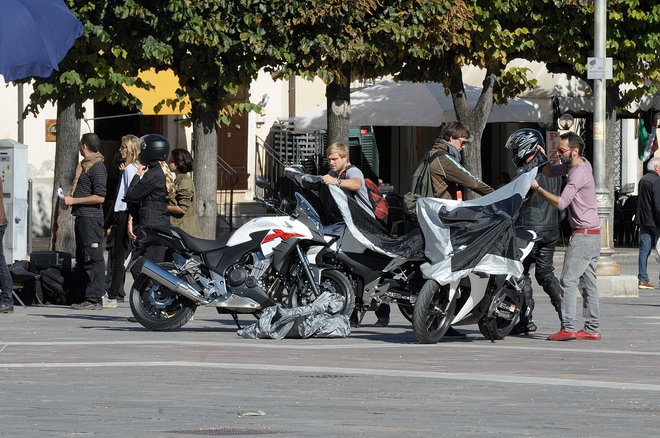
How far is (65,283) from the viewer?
16797 mm

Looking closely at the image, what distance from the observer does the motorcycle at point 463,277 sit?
40.9 feet

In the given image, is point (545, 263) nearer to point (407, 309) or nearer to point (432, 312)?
point (407, 309)

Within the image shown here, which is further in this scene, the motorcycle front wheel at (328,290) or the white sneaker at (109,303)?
the white sneaker at (109,303)

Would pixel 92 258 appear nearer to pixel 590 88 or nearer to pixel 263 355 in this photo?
pixel 263 355

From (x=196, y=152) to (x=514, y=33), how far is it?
230 inches

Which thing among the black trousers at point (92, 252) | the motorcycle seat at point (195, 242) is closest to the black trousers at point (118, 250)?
the black trousers at point (92, 252)

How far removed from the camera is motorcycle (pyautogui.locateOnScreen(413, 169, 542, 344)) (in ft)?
40.9

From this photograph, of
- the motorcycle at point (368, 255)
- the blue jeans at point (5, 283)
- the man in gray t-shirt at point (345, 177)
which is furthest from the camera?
the blue jeans at point (5, 283)

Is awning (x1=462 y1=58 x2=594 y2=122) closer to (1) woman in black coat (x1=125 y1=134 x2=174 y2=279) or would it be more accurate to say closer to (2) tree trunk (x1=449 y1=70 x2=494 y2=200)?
(2) tree trunk (x1=449 y1=70 x2=494 y2=200)

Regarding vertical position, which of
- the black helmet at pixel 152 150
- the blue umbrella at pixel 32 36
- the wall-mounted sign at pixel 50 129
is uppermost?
the blue umbrella at pixel 32 36

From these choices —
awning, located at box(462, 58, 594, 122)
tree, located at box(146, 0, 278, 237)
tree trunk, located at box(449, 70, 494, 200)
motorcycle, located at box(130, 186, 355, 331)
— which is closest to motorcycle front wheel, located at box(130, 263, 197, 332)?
motorcycle, located at box(130, 186, 355, 331)

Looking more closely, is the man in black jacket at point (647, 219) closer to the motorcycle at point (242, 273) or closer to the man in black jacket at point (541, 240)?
the man in black jacket at point (541, 240)

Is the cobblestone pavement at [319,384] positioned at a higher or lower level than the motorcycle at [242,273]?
lower

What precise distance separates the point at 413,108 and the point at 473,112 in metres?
1.66
